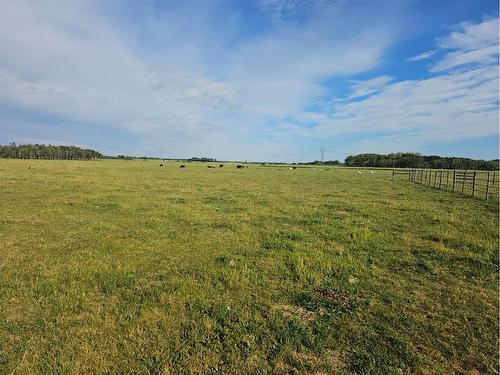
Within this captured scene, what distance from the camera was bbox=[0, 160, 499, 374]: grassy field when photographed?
14.9ft

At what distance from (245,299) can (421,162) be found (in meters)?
170

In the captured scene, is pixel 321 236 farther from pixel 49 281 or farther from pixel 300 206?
pixel 49 281

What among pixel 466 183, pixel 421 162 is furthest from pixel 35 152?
pixel 421 162

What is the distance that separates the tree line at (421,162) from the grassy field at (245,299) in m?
157

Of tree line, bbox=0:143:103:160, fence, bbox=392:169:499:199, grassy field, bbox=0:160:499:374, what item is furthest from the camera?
tree line, bbox=0:143:103:160

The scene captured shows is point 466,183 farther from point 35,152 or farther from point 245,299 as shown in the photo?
point 35,152

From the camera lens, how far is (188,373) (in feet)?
13.8

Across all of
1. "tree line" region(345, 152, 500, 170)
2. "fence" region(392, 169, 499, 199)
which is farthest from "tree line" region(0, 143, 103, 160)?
"fence" region(392, 169, 499, 199)

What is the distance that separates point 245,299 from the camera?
635 centimetres

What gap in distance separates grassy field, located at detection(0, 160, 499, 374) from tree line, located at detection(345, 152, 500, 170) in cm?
15707

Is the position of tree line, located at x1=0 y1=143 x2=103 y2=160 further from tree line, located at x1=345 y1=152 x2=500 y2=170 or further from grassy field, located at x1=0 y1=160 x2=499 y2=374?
grassy field, located at x1=0 y1=160 x2=499 y2=374

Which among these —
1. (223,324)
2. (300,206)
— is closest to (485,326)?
(223,324)

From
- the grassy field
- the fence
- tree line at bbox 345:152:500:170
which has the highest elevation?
tree line at bbox 345:152:500:170

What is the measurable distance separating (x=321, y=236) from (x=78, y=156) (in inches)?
8692
